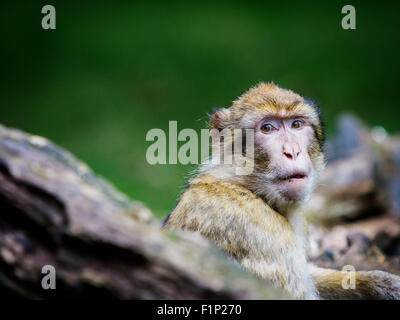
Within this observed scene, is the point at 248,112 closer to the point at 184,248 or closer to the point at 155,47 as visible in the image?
the point at 184,248

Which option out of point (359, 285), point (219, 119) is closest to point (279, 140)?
point (219, 119)

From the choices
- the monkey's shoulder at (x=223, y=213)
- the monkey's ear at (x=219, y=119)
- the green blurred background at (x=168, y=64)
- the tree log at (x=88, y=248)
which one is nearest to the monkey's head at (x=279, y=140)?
the monkey's ear at (x=219, y=119)

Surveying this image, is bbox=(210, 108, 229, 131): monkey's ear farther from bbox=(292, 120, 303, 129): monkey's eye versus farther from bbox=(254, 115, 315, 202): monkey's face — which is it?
bbox=(292, 120, 303, 129): monkey's eye

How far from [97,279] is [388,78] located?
614 inches

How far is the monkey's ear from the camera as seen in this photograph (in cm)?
507

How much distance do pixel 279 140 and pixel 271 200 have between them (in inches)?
20.3

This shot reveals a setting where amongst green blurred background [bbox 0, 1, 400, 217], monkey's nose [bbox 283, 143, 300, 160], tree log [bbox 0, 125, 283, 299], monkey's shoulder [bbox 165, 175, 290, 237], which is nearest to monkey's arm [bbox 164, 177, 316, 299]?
monkey's shoulder [bbox 165, 175, 290, 237]

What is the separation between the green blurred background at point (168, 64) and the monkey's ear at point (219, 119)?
8351 millimetres

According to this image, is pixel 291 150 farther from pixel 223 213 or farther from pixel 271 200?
pixel 223 213

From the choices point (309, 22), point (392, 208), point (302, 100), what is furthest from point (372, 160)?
point (309, 22)

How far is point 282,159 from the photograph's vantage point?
4438mm

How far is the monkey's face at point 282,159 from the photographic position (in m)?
4.40

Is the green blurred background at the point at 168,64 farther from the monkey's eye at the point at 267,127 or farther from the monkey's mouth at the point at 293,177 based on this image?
the monkey's mouth at the point at 293,177

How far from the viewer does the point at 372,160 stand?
8.27 m
